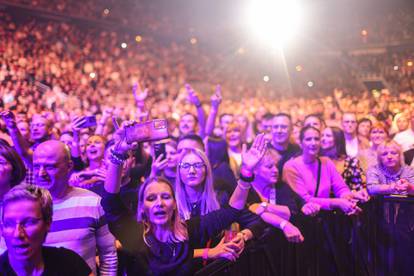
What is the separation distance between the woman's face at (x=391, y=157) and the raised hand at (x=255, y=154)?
163 centimetres

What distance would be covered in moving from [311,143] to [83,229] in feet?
8.11

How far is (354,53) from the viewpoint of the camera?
22.3 m

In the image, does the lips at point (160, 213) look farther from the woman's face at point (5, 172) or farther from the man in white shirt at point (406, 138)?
the man in white shirt at point (406, 138)

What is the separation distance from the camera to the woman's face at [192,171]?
3178mm

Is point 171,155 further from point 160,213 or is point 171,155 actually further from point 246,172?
point 160,213

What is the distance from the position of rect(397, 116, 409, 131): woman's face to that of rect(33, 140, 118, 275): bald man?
180 inches

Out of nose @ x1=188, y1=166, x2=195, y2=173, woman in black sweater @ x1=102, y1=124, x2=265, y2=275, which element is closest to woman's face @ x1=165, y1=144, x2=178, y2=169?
nose @ x1=188, y1=166, x2=195, y2=173

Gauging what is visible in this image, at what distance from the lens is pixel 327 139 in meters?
4.91

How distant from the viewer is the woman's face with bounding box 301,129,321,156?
4.12 meters

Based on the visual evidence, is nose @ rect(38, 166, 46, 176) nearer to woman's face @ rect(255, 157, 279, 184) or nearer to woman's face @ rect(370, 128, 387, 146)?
woman's face @ rect(255, 157, 279, 184)

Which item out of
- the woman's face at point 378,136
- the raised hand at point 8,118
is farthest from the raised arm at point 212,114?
the raised hand at point 8,118

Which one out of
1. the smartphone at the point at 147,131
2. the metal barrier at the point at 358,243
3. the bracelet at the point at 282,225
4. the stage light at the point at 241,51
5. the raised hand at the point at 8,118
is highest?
the stage light at the point at 241,51

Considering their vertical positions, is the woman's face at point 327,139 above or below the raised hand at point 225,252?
above

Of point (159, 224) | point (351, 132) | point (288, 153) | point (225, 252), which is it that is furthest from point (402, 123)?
point (159, 224)
